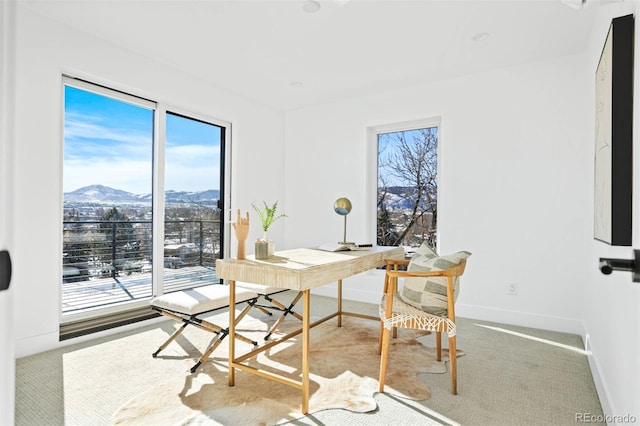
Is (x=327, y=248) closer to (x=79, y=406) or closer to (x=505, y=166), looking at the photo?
(x=79, y=406)

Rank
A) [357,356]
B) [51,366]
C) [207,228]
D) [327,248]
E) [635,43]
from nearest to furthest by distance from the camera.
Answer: [635,43]
[51,366]
[357,356]
[327,248]
[207,228]

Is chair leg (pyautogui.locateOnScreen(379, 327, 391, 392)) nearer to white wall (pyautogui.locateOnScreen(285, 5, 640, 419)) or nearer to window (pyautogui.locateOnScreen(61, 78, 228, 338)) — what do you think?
white wall (pyautogui.locateOnScreen(285, 5, 640, 419))

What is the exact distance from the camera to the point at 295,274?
6.40 feet

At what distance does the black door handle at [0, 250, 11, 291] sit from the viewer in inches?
27.6

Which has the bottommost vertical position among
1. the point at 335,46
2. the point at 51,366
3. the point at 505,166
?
the point at 51,366

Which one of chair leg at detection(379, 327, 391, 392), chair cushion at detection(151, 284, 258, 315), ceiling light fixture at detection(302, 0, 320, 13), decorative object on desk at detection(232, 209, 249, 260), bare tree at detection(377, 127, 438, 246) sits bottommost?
chair leg at detection(379, 327, 391, 392)

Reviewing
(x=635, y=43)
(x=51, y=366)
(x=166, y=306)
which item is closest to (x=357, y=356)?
(x=166, y=306)

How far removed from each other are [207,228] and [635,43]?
4097 millimetres

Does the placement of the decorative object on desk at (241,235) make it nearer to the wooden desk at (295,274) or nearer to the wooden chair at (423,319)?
the wooden desk at (295,274)

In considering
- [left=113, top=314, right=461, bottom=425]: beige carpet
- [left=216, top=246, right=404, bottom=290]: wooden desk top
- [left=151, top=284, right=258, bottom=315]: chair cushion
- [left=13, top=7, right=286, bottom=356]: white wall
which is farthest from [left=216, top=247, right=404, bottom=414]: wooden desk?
[left=13, top=7, right=286, bottom=356]: white wall

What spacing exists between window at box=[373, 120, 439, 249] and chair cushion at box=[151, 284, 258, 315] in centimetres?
231

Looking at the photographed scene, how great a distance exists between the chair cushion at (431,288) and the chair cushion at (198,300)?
1.24 metres

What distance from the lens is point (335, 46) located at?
328 centimetres

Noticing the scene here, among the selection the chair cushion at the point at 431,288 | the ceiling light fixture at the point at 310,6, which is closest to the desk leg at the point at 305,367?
the chair cushion at the point at 431,288
